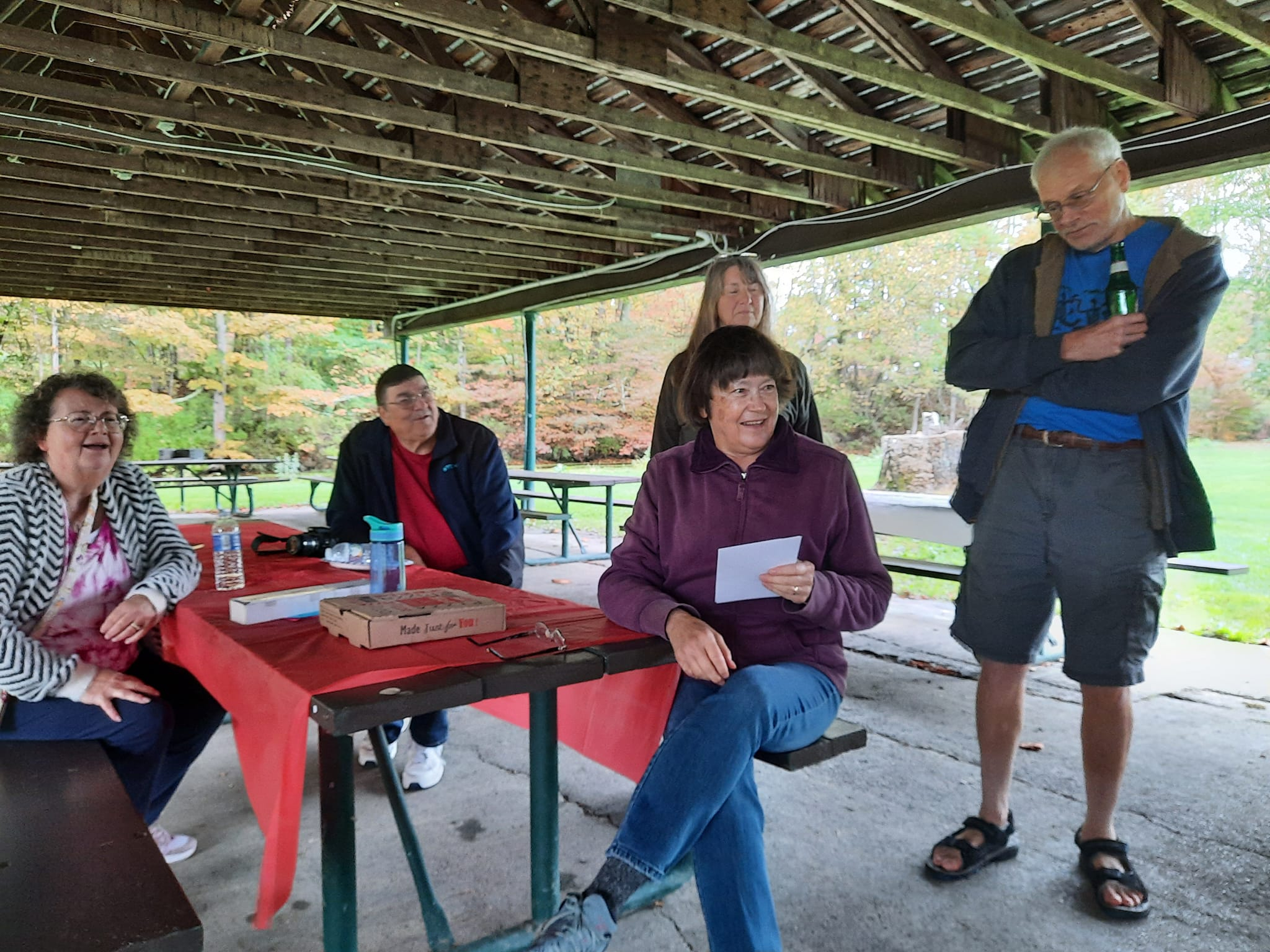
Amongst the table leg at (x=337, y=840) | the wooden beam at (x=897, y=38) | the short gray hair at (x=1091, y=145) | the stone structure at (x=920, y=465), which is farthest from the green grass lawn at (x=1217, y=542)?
the table leg at (x=337, y=840)

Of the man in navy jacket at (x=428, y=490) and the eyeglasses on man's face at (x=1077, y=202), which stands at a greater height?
the eyeglasses on man's face at (x=1077, y=202)

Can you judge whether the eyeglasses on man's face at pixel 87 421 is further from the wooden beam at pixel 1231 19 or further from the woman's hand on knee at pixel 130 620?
the wooden beam at pixel 1231 19

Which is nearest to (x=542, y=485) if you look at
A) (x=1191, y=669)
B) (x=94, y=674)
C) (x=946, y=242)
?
(x=946, y=242)

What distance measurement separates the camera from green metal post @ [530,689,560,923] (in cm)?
177

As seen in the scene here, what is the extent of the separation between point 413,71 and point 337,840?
3.23 meters

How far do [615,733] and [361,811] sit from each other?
3.30ft

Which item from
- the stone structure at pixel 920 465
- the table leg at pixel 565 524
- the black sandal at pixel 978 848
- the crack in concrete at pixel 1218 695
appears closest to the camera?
the black sandal at pixel 978 848

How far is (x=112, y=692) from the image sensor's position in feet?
6.22

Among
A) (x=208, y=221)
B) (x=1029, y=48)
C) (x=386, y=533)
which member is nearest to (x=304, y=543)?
(x=386, y=533)

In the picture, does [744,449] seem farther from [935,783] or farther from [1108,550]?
[935,783]

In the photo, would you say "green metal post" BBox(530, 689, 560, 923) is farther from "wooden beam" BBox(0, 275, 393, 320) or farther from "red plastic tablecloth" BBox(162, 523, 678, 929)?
"wooden beam" BBox(0, 275, 393, 320)

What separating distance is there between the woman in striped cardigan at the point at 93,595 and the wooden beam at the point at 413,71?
5.71 ft

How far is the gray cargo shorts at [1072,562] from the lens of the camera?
1.96 meters

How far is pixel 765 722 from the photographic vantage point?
5.19ft
